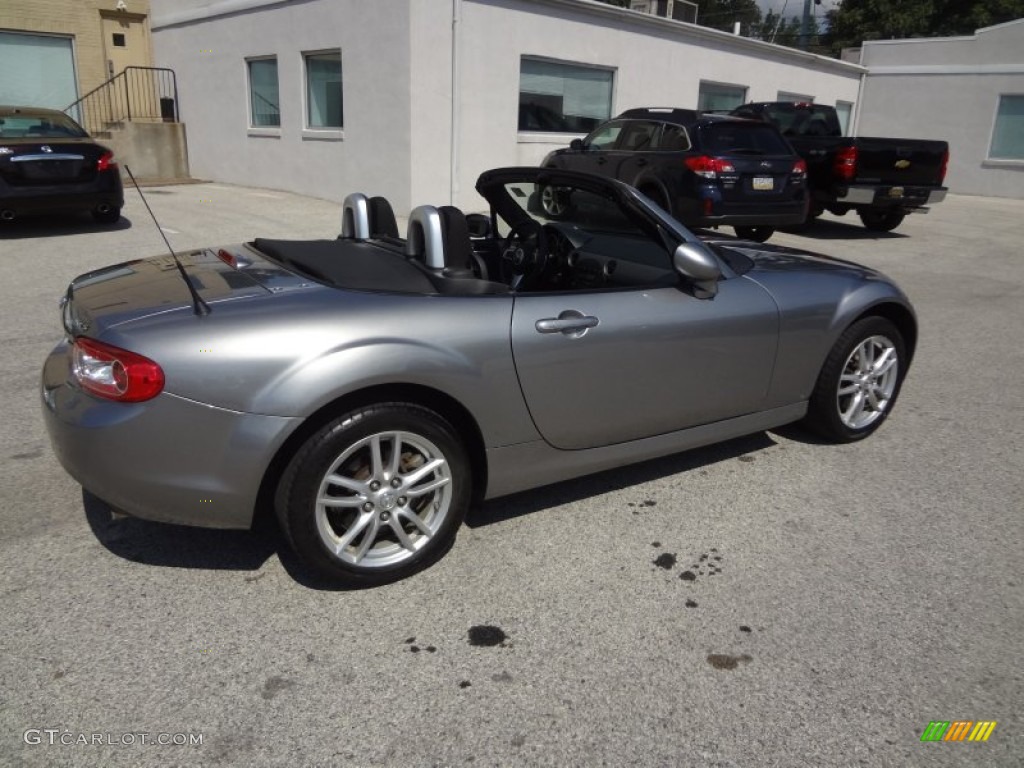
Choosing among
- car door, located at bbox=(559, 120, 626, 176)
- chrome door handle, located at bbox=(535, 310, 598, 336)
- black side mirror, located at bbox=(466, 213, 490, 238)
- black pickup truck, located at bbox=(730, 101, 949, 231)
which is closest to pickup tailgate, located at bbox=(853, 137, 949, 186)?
black pickup truck, located at bbox=(730, 101, 949, 231)

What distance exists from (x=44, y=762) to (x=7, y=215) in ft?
29.9

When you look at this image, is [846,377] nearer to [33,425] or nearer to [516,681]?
[516,681]

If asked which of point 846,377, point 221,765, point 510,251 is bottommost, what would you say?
point 221,765

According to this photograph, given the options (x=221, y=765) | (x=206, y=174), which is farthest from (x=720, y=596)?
(x=206, y=174)

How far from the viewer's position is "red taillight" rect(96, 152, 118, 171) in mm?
10097

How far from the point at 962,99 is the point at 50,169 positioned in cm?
2196

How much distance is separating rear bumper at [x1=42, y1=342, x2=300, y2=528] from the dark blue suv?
325 inches

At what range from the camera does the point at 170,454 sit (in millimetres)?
2664

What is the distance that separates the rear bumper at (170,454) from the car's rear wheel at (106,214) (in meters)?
8.70

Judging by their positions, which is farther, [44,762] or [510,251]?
[510,251]

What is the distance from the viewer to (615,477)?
3973 mm

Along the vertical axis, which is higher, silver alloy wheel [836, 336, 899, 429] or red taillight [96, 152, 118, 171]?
red taillight [96, 152, 118, 171]

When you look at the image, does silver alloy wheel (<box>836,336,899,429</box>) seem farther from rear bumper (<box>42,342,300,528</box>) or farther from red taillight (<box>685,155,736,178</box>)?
red taillight (<box>685,155,736,178</box>)

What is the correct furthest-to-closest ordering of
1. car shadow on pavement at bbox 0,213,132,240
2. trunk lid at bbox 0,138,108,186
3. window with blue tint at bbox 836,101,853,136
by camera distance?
window with blue tint at bbox 836,101,853,136 < car shadow on pavement at bbox 0,213,132,240 < trunk lid at bbox 0,138,108,186
